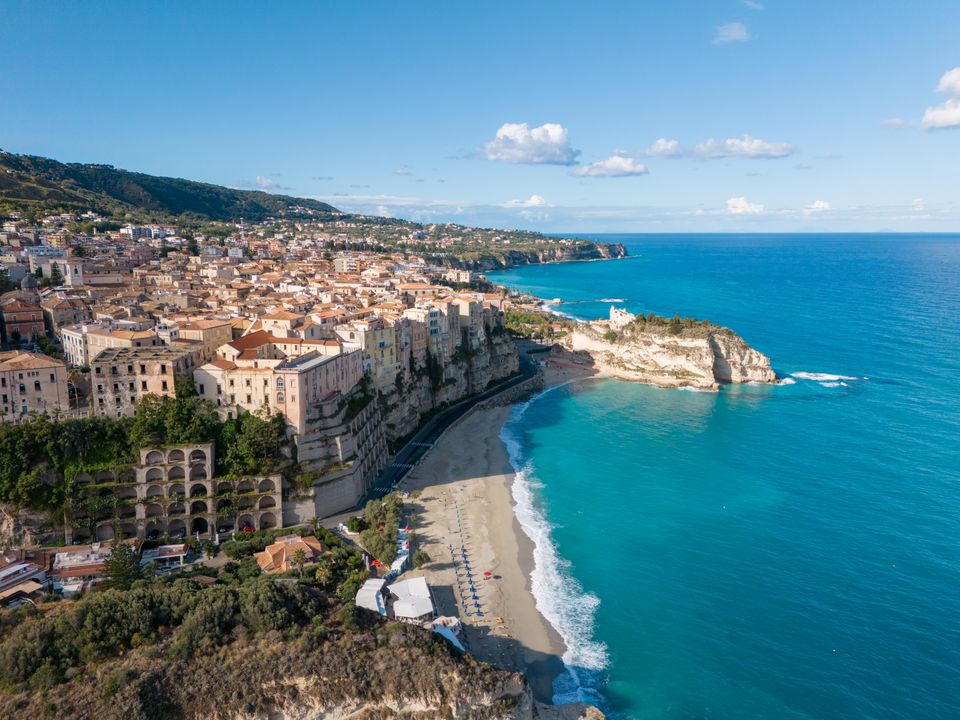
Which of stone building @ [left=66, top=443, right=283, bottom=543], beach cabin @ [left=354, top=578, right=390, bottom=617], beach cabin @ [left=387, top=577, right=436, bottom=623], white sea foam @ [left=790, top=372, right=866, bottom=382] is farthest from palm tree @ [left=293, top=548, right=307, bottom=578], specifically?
white sea foam @ [left=790, top=372, right=866, bottom=382]

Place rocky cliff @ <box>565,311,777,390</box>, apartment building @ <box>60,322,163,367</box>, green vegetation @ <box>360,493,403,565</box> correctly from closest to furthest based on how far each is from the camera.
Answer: green vegetation @ <box>360,493,403,565</box>, apartment building @ <box>60,322,163,367</box>, rocky cliff @ <box>565,311,777,390</box>

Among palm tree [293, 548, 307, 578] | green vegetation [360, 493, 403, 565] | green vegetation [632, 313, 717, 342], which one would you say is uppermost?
green vegetation [632, 313, 717, 342]

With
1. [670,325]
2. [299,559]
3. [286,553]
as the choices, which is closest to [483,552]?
[299,559]

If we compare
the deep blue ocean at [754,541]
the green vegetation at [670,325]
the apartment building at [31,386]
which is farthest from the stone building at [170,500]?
the green vegetation at [670,325]

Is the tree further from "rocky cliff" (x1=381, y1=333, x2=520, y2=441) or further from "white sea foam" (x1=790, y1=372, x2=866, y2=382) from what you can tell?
"white sea foam" (x1=790, y1=372, x2=866, y2=382)

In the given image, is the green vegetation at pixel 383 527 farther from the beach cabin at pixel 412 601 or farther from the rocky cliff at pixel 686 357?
the rocky cliff at pixel 686 357

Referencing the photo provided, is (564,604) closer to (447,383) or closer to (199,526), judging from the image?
(199,526)
